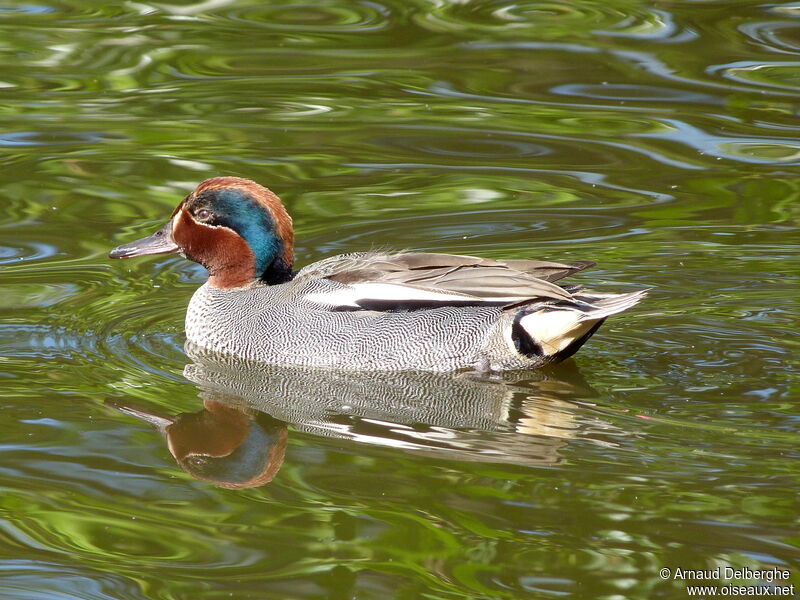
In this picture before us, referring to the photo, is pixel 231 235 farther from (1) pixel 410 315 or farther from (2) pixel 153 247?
(1) pixel 410 315

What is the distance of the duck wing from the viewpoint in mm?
7156

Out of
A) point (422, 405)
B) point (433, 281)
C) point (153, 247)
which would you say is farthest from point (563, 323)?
point (153, 247)

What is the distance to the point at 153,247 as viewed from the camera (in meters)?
8.02

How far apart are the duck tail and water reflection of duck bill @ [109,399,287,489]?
1.51m

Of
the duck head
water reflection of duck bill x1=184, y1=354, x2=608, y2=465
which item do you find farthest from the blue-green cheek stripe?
water reflection of duck bill x1=184, y1=354, x2=608, y2=465

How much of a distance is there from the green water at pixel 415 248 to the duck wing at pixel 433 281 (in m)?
0.46

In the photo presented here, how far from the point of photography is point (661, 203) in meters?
9.77

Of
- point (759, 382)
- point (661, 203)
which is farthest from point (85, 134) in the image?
point (759, 382)

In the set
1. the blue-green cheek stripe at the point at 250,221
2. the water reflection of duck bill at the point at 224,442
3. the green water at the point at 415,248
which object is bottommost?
the water reflection of duck bill at the point at 224,442

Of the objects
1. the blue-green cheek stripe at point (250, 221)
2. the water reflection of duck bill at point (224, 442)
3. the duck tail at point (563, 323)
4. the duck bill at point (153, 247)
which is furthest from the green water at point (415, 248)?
the blue-green cheek stripe at point (250, 221)

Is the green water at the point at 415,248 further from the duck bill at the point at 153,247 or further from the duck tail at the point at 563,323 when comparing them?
the duck bill at the point at 153,247

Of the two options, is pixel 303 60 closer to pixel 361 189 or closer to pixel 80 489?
pixel 361 189

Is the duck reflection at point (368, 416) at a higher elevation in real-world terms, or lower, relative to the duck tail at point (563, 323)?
lower

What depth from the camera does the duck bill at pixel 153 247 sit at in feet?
26.2
